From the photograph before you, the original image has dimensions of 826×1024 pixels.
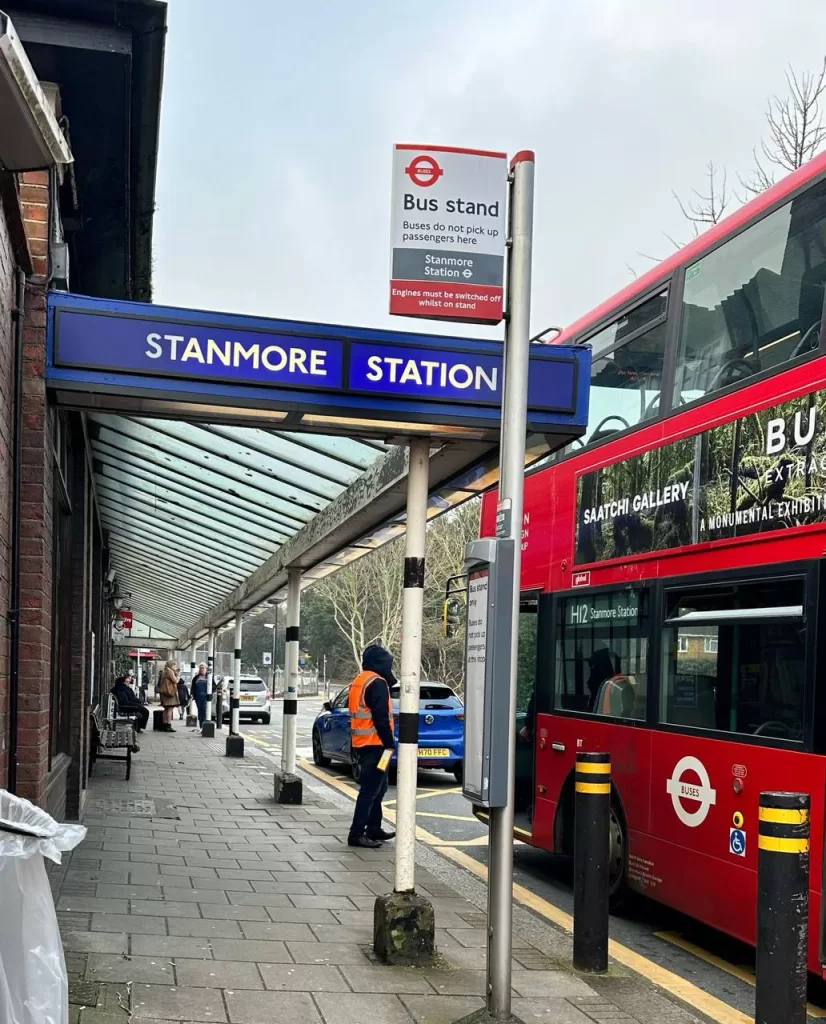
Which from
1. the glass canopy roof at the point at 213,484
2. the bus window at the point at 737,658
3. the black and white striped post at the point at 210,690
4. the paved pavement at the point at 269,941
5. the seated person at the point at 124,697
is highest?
the glass canopy roof at the point at 213,484

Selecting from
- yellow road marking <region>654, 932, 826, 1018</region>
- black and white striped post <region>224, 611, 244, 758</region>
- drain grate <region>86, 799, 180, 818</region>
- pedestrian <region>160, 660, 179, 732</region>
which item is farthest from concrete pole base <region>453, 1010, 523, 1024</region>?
pedestrian <region>160, 660, 179, 732</region>

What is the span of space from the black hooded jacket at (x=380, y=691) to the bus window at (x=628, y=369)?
107 inches

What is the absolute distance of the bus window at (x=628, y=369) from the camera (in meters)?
7.51

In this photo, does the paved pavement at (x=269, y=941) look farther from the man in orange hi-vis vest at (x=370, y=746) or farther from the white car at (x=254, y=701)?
the white car at (x=254, y=701)

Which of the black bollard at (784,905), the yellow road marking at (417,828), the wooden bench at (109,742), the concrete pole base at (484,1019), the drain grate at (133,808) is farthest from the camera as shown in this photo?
the wooden bench at (109,742)

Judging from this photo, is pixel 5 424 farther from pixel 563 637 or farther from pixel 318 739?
pixel 318 739

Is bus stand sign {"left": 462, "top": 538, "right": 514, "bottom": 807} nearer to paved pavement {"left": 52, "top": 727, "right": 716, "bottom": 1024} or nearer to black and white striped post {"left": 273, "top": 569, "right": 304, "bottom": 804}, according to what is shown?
paved pavement {"left": 52, "top": 727, "right": 716, "bottom": 1024}

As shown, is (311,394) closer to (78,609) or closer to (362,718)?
(362,718)

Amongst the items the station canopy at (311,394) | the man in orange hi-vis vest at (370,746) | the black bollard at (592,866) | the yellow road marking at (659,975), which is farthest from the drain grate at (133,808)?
the black bollard at (592,866)

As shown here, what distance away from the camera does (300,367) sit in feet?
18.1

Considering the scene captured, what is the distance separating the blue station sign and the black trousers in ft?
13.7

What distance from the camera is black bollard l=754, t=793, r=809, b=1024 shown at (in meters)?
4.08

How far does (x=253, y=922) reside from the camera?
249 inches

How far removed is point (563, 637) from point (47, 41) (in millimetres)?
5277
